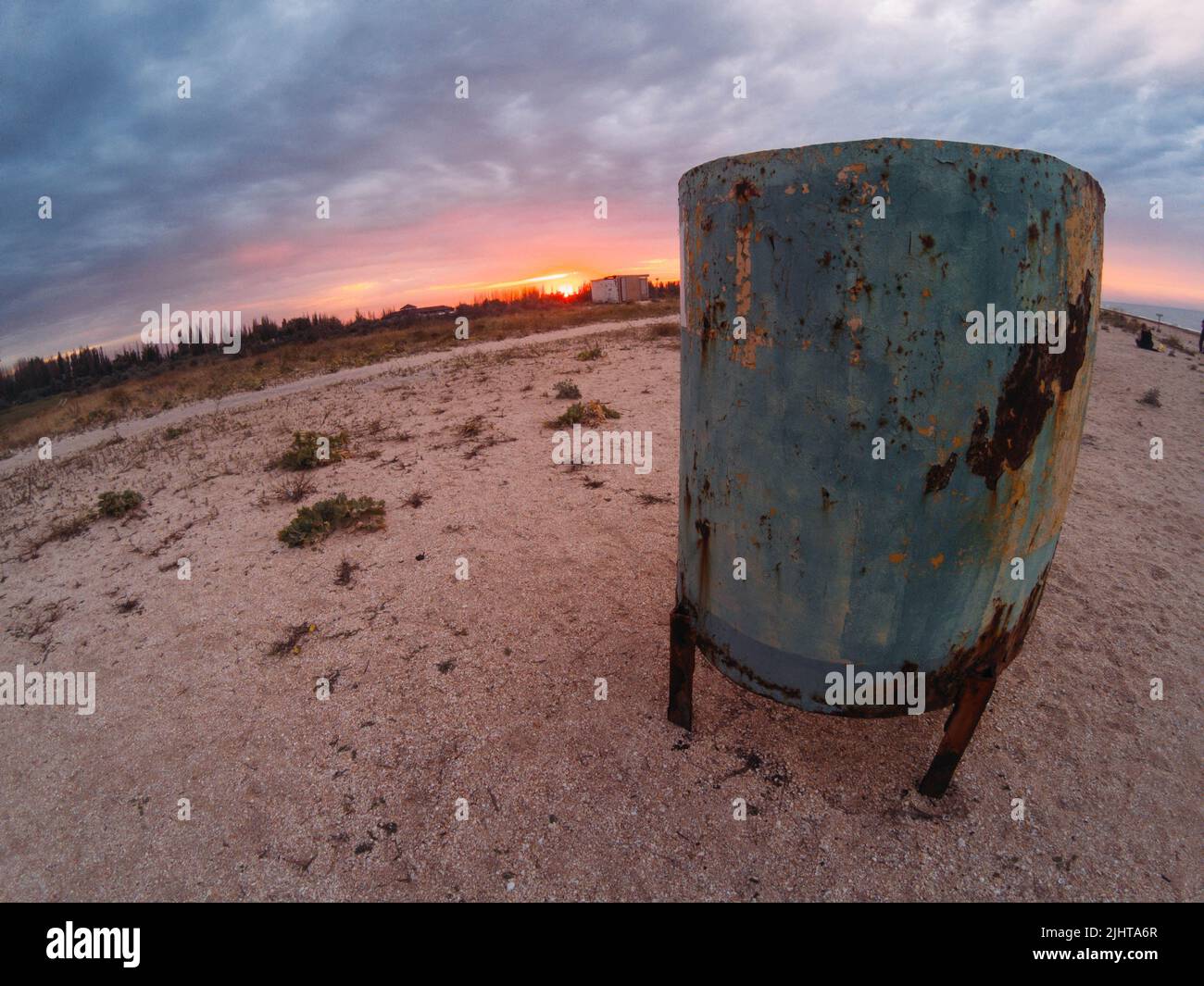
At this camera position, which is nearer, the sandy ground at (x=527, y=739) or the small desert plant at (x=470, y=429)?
the sandy ground at (x=527, y=739)

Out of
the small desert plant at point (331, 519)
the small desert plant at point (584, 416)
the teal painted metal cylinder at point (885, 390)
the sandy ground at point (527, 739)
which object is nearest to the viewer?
the teal painted metal cylinder at point (885, 390)

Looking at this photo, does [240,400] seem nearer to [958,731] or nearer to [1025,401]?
[958,731]

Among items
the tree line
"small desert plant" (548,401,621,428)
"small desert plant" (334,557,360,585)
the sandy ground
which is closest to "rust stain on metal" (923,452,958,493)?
the sandy ground

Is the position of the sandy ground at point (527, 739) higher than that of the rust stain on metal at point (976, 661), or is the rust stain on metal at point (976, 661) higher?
the rust stain on metal at point (976, 661)

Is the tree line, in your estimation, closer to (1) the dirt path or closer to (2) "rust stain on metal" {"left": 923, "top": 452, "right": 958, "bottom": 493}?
(1) the dirt path

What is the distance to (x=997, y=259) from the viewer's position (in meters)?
1.61

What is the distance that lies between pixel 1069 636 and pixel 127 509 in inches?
373

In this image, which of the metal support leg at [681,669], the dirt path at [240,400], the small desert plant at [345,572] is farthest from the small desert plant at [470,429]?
the dirt path at [240,400]

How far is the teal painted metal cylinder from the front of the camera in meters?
1.60

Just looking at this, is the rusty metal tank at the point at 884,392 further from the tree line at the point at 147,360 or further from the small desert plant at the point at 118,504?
the tree line at the point at 147,360

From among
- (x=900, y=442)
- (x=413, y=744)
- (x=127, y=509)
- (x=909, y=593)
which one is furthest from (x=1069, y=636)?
(x=127, y=509)

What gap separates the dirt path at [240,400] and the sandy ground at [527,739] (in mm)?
9734

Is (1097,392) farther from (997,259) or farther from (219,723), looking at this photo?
(219,723)

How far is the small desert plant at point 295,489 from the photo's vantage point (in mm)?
6457
